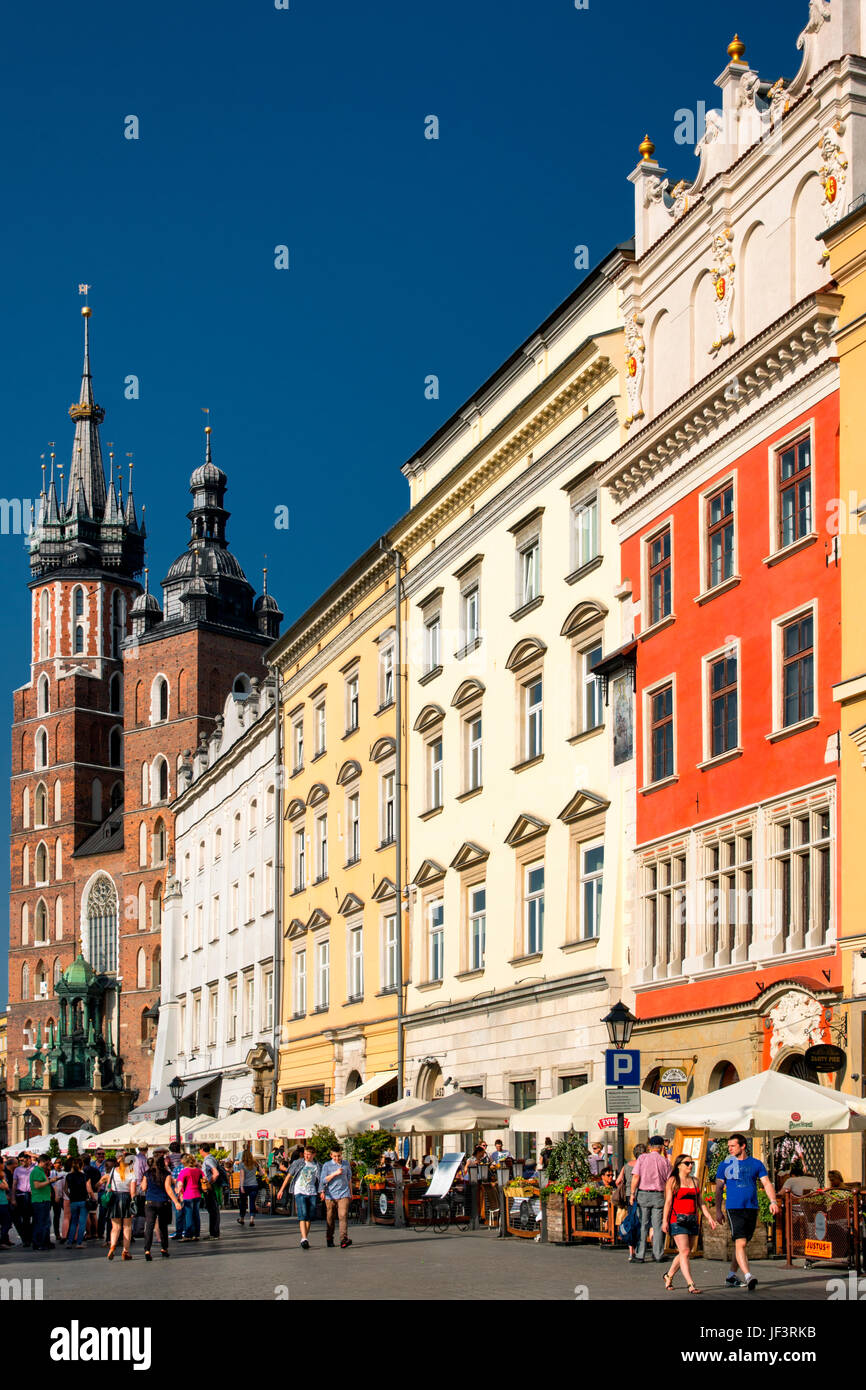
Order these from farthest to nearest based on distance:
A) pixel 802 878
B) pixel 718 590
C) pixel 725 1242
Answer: pixel 718 590 → pixel 802 878 → pixel 725 1242

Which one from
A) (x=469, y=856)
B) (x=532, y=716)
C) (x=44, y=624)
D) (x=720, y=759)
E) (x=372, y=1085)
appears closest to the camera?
(x=720, y=759)

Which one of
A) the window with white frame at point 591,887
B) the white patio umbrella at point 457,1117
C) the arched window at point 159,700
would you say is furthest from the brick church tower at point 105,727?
the window with white frame at point 591,887

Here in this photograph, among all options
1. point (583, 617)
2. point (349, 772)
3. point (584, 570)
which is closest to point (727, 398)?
point (584, 570)

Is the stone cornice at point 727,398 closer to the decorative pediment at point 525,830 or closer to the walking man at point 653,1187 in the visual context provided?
the decorative pediment at point 525,830

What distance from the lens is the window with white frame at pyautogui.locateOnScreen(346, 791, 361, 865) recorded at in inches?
1906

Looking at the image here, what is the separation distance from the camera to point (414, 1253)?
25.5m

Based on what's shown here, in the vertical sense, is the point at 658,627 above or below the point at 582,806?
above

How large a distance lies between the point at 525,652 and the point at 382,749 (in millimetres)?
10084

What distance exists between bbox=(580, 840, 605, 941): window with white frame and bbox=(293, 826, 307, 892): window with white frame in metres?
20.9

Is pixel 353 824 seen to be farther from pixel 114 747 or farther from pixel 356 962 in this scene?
pixel 114 747

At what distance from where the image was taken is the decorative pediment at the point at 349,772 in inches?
1902

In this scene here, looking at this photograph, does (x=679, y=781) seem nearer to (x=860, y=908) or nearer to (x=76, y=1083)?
(x=860, y=908)

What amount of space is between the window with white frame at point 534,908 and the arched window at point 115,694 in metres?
95.5

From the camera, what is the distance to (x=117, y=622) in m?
131
